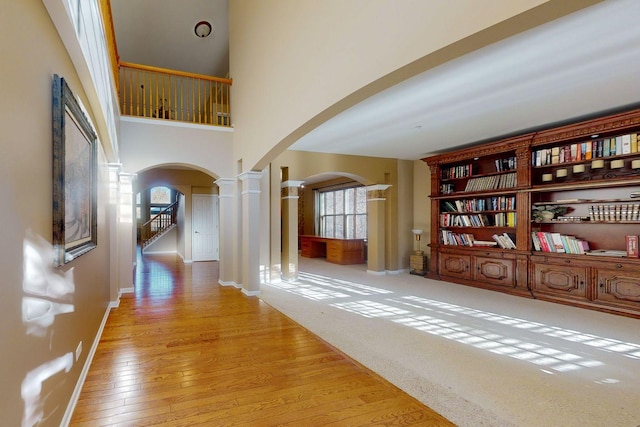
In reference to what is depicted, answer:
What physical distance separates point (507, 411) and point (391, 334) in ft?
5.33

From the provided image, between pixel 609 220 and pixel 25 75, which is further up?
pixel 25 75

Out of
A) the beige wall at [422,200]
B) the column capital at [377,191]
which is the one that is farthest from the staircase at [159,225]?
the beige wall at [422,200]

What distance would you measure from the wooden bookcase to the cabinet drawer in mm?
11

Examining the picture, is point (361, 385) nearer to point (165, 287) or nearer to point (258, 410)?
point (258, 410)

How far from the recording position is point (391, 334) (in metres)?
3.89

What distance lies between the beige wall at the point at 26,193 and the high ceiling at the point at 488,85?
305cm

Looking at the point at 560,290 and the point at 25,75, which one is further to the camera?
the point at 560,290

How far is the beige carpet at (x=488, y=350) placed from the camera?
7.87 ft

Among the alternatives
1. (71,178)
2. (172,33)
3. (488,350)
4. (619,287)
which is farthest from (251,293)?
(172,33)

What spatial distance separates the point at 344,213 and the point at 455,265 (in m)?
5.45

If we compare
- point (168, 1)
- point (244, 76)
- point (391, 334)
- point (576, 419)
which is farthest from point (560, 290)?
point (168, 1)

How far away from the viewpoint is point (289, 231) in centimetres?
731

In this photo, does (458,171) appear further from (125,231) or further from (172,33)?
(172,33)

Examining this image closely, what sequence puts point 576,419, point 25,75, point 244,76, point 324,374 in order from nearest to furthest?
point 25,75 < point 576,419 < point 324,374 < point 244,76
